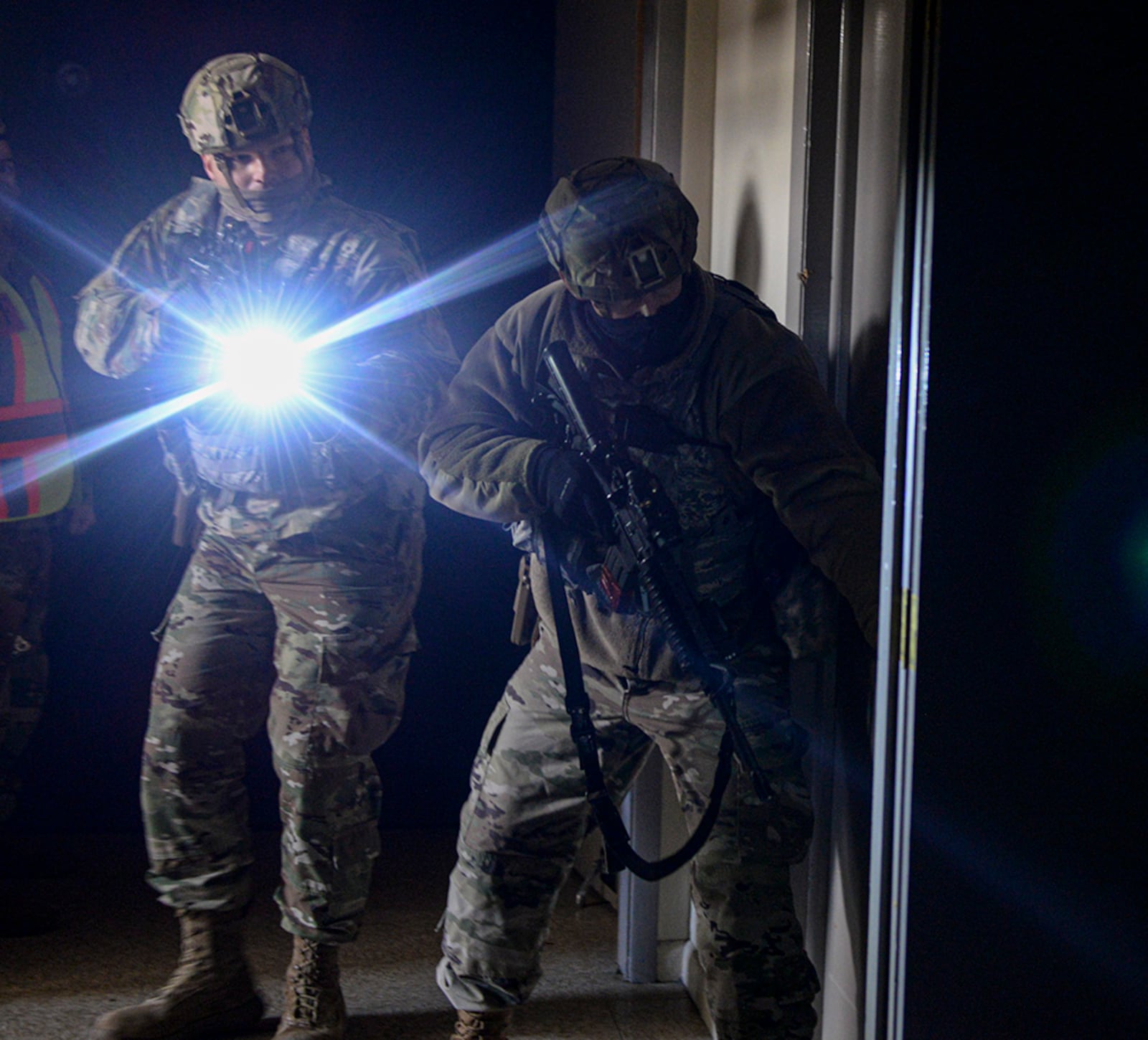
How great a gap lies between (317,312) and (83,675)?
4.11ft

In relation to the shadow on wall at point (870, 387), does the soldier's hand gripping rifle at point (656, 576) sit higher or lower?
lower

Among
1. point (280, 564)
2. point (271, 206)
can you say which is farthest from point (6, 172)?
point (280, 564)

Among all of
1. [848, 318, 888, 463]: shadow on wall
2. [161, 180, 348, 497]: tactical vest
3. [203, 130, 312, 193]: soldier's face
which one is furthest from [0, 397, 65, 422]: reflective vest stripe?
[848, 318, 888, 463]: shadow on wall

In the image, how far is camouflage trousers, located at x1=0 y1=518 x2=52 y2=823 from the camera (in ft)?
7.91

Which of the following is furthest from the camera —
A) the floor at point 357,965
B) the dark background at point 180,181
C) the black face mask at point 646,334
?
the dark background at point 180,181

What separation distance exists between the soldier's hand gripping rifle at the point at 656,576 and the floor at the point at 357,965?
65 centimetres

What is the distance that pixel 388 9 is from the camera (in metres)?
2.78

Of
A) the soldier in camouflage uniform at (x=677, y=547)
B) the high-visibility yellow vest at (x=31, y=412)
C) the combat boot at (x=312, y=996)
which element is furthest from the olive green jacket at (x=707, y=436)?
the high-visibility yellow vest at (x=31, y=412)

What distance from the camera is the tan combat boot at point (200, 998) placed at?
78.6 inches

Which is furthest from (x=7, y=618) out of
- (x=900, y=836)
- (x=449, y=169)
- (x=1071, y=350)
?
(x=1071, y=350)

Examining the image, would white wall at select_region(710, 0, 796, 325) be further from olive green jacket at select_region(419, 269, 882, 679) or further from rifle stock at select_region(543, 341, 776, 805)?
rifle stock at select_region(543, 341, 776, 805)

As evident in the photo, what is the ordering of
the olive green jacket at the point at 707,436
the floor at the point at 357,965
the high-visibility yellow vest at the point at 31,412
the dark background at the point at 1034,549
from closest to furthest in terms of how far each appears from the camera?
the dark background at the point at 1034,549 < the olive green jacket at the point at 707,436 < the floor at the point at 357,965 < the high-visibility yellow vest at the point at 31,412

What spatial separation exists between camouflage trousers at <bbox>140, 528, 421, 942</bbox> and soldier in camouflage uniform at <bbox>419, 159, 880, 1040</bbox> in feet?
0.94

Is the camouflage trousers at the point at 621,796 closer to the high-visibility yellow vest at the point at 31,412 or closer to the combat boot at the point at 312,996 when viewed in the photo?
the combat boot at the point at 312,996
